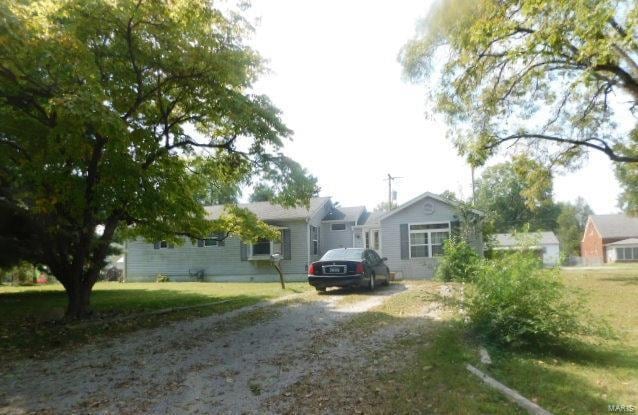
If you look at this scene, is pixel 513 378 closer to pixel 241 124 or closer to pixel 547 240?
pixel 241 124

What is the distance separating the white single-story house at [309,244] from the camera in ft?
70.9

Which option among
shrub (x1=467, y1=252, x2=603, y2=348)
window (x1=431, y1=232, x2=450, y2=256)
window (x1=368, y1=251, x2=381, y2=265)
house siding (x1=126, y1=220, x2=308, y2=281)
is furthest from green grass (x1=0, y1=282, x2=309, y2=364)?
house siding (x1=126, y1=220, x2=308, y2=281)

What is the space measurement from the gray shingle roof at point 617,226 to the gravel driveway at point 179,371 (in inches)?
2320

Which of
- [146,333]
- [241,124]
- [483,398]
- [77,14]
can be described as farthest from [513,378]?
[77,14]

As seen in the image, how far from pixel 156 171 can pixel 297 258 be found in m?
16.1

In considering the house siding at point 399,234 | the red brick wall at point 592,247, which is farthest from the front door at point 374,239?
the red brick wall at point 592,247

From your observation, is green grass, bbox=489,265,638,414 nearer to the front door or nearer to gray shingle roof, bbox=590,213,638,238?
the front door

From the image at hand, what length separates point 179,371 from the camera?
5844 mm

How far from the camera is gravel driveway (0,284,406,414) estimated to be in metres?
4.61

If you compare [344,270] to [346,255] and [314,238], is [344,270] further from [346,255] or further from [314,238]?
[314,238]

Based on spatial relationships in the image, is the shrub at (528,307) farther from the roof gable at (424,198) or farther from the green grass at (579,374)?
the roof gable at (424,198)

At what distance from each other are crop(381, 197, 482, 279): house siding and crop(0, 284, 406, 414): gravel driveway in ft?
42.5

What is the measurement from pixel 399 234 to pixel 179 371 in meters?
17.5

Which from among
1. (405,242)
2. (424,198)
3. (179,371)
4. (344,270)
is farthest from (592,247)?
(179,371)
